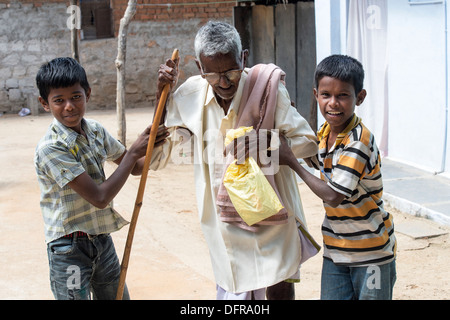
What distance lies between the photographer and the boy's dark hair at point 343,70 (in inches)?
101

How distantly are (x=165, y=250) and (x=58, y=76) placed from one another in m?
2.82

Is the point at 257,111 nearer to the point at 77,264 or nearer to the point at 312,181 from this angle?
the point at 312,181

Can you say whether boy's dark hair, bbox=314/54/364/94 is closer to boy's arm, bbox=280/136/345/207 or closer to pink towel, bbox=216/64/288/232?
pink towel, bbox=216/64/288/232

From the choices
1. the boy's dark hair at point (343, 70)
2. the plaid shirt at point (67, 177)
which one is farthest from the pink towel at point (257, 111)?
the plaid shirt at point (67, 177)

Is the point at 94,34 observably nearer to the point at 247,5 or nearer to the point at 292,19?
the point at 247,5

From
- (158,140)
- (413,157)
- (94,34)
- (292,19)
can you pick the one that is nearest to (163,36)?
(94,34)

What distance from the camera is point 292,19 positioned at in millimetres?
9328

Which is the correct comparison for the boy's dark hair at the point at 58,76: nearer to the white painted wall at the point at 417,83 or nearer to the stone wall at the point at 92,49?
the white painted wall at the point at 417,83

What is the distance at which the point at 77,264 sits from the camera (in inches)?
103

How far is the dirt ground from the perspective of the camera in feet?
13.8

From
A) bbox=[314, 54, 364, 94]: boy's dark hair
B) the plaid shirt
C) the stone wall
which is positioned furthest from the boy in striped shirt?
the stone wall

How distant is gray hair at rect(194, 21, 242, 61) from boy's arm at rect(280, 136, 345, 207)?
1.46 ft

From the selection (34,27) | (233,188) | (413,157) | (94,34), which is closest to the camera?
(233,188)

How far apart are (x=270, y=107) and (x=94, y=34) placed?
13.8m
